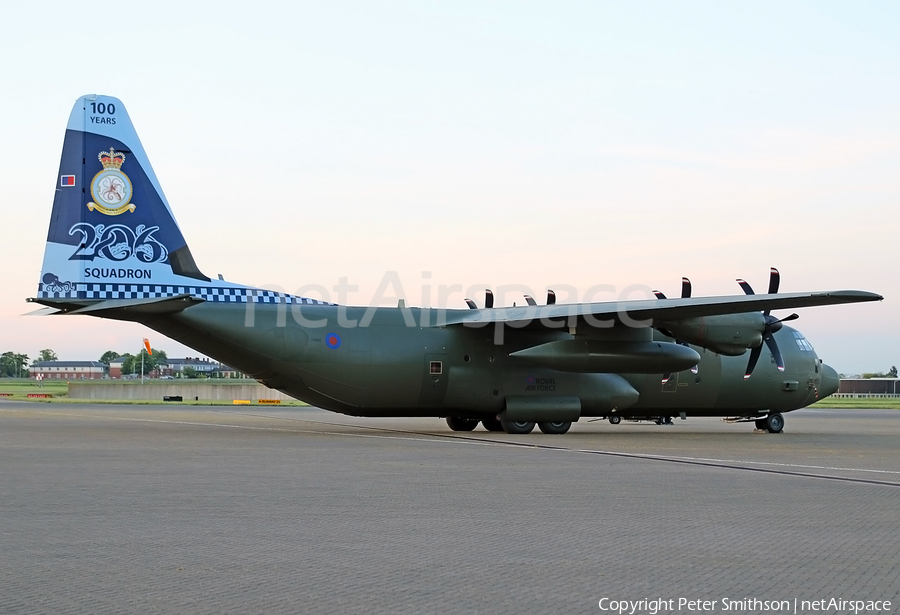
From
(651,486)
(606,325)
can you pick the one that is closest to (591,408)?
(606,325)

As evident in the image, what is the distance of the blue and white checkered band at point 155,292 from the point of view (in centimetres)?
2336

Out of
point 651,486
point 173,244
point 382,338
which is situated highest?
point 173,244

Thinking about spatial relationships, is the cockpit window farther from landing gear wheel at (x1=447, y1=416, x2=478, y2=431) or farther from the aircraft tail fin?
the aircraft tail fin

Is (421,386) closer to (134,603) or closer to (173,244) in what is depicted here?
(173,244)

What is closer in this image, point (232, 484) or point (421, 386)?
point (232, 484)

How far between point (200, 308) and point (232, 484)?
39.8 feet

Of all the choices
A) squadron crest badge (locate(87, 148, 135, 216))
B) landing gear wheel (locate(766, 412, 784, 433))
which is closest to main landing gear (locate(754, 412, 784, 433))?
landing gear wheel (locate(766, 412, 784, 433))

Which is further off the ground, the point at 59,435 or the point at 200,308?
the point at 200,308

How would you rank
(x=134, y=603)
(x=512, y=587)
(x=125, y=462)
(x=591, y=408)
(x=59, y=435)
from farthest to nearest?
(x=591, y=408) → (x=59, y=435) → (x=125, y=462) → (x=512, y=587) → (x=134, y=603)

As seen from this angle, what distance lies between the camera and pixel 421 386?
87.7 feet

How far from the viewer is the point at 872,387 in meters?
134

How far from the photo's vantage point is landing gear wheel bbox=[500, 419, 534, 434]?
90.4ft

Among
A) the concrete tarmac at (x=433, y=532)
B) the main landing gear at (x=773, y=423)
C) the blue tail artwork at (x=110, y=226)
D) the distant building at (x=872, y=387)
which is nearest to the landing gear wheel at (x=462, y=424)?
the blue tail artwork at (x=110, y=226)

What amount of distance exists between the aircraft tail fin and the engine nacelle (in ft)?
44.2
